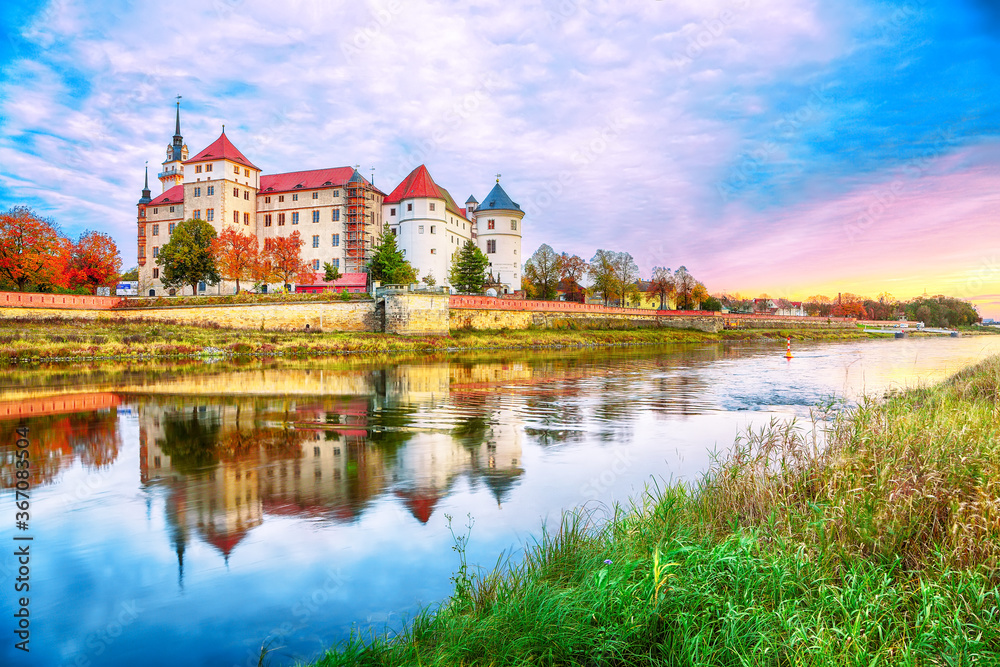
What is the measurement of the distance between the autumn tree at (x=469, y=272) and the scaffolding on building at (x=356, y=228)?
13249 millimetres

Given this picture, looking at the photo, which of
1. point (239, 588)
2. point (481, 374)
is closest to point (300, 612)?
point (239, 588)

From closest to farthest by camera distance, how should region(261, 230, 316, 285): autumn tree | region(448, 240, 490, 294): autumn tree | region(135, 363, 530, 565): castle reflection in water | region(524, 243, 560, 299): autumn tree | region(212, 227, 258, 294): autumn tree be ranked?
region(135, 363, 530, 565): castle reflection in water → region(212, 227, 258, 294): autumn tree → region(261, 230, 316, 285): autumn tree → region(448, 240, 490, 294): autumn tree → region(524, 243, 560, 299): autumn tree

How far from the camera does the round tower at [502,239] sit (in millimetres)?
75688

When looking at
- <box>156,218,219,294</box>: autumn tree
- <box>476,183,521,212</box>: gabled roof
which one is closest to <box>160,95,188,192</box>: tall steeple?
<box>156,218,219,294</box>: autumn tree

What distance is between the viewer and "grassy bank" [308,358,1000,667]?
11.7 feet

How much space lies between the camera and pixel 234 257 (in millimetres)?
58344

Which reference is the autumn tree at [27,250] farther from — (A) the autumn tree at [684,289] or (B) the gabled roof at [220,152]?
(A) the autumn tree at [684,289]

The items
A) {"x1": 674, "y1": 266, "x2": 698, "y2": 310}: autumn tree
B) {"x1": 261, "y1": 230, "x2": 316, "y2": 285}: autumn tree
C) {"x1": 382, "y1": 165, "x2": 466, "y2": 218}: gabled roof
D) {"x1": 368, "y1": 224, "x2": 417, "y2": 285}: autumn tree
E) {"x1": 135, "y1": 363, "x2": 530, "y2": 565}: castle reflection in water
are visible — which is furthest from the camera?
{"x1": 674, "y1": 266, "x2": 698, "y2": 310}: autumn tree

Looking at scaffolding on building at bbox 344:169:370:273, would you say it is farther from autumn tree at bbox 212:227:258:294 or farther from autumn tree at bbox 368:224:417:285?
autumn tree at bbox 212:227:258:294

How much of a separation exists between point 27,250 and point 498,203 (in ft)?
172

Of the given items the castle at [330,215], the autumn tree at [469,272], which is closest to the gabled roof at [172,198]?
the castle at [330,215]

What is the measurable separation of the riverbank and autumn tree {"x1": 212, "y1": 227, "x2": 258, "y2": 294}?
12992 millimetres

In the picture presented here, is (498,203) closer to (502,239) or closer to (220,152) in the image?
(502,239)

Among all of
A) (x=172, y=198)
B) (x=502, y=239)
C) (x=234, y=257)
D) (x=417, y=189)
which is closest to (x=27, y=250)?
(x=234, y=257)
